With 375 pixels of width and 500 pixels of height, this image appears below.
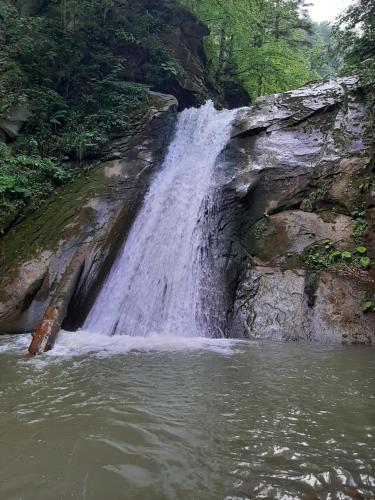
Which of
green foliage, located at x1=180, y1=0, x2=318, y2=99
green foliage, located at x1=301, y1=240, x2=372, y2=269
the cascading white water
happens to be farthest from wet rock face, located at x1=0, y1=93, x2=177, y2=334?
green foliage, located at x1=180, y1=0, x2=318, y2=99

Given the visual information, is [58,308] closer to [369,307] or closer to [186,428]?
[186,428]

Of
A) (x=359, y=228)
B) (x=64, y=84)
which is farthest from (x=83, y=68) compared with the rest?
(x=359, y=228)

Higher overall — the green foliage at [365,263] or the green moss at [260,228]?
the green moss at [260,228]

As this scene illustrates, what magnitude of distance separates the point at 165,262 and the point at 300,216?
3.49 meters

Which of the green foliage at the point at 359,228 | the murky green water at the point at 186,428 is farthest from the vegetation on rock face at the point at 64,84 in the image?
the green foliage at the point at 359,228

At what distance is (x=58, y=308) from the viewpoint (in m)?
7.97

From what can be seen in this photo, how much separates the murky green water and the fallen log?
0.68 metres

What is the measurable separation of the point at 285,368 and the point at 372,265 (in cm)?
376

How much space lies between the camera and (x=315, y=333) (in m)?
7.71

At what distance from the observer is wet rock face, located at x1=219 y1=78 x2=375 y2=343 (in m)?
7.98

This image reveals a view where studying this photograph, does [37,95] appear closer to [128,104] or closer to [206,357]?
[128,104]

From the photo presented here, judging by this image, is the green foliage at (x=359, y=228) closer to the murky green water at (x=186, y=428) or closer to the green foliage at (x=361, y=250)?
the green foliage at (x=361, y=250)

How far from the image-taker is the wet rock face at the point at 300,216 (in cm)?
798

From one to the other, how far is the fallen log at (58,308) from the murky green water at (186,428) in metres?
0.68
